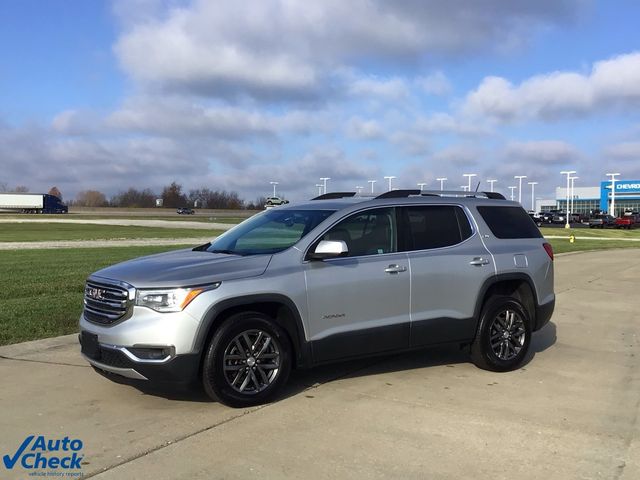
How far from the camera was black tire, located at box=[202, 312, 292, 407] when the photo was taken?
4957 millimetres

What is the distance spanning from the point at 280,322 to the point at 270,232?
1080mm

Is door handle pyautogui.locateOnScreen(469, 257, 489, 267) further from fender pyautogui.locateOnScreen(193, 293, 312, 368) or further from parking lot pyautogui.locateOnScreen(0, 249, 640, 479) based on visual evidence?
fender pyautogui.locateOnScreen(193, 293, 312, 368)

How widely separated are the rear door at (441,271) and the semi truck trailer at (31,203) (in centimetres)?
11082

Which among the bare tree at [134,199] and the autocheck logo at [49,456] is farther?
the bare tree at [134,199]

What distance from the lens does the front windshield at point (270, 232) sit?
5.72 meters

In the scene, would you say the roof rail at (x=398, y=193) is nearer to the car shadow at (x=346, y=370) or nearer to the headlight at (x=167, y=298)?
the car shadow at (x=346, y=370)

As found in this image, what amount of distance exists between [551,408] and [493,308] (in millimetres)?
1375

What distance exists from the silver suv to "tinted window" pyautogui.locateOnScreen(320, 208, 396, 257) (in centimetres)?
1

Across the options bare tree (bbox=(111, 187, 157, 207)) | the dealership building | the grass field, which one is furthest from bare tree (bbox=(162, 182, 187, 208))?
the grass field

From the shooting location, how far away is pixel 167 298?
485 cm

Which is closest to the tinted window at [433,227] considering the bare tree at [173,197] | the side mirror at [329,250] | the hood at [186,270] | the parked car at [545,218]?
the side mirror at [329,250]

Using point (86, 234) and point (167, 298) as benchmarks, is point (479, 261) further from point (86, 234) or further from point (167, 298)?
point (86, 234)

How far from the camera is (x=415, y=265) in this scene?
5.97 meters

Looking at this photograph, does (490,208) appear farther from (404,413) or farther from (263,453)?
(263,453)
